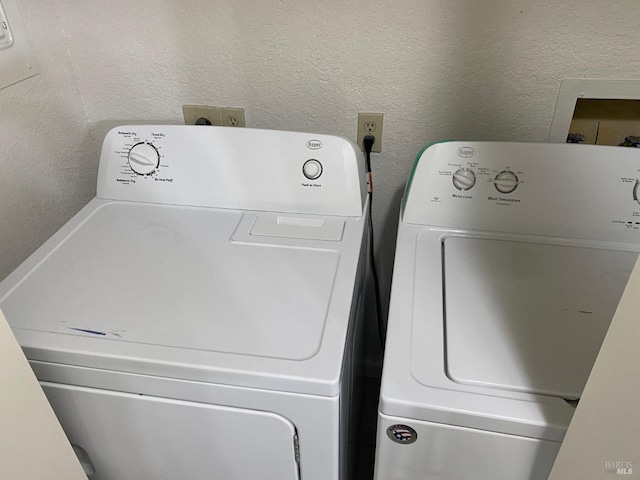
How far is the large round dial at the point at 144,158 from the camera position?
1173 mm

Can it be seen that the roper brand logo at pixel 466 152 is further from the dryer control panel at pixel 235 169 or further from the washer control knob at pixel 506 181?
the dryer control panel at pixel 235 169

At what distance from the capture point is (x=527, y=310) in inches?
33.5

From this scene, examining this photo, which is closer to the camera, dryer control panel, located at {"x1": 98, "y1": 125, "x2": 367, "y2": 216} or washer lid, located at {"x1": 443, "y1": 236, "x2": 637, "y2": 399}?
washer lid, located at {"x1": 443, "y1": 236, "x2": 637, "y2": 399}

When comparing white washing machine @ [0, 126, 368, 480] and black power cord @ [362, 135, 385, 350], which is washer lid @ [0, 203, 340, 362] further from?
black power cord @ [362, 135, 385, 350]

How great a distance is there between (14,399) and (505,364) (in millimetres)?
648

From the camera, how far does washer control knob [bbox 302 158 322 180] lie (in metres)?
1.11

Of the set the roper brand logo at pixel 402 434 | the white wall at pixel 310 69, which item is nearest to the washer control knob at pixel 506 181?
the white wall at pixel 310 69

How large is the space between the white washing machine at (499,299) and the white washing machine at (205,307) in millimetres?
107

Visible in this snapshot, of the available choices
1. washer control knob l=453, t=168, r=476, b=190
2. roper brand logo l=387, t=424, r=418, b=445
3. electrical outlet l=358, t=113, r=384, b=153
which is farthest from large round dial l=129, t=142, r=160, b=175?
roper brand logo l=387, t=424, r=418, b=445

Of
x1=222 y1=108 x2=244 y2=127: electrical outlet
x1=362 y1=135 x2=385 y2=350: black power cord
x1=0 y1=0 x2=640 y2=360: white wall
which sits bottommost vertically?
x1=362 y1=135 x2=385 y2=350: black power cord

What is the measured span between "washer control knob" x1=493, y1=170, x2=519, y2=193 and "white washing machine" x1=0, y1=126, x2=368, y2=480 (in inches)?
11.3

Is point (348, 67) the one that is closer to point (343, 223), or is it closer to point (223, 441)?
point (343, 223)

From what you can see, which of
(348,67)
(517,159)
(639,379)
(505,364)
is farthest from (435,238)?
(639,379)

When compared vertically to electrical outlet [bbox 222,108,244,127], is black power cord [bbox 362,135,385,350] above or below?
below
